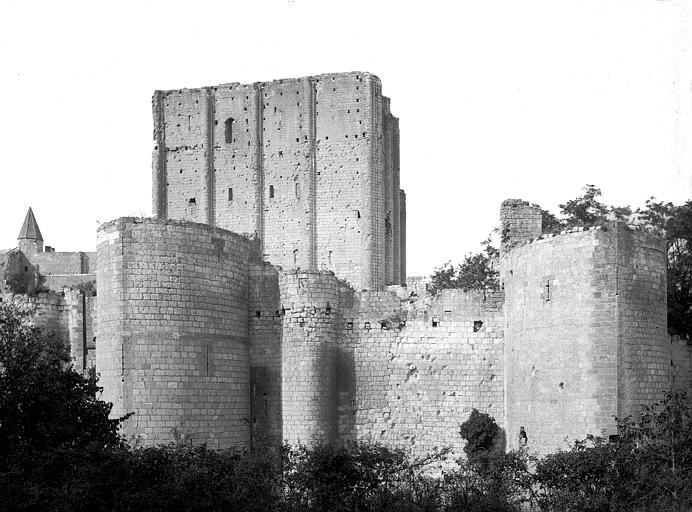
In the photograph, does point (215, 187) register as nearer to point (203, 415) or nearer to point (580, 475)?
point (203, 415)

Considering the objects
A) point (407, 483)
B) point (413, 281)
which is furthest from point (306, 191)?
point (407, 483)

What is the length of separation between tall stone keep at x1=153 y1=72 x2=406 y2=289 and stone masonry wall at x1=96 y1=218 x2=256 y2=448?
24.3m

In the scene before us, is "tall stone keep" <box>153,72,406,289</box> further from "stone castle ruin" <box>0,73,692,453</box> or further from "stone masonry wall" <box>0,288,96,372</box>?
"stone castle ruin" <box>0,73,692,453</box>

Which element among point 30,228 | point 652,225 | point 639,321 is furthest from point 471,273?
point 30,228

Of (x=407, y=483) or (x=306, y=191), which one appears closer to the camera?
(x=407, y=483)

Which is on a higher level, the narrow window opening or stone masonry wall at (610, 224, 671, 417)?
the narrow window opening

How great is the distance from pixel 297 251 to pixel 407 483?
27.0m

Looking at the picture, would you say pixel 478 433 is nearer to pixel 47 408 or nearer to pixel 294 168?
pixel 47 408

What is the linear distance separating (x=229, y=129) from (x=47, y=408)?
107ft

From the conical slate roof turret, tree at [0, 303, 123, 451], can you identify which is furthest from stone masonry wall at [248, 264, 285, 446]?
the conical slate roof turret

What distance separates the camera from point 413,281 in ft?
146

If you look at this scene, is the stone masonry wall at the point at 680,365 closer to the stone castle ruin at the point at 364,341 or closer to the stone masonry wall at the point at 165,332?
the stone castle ruin at the point at 364,341

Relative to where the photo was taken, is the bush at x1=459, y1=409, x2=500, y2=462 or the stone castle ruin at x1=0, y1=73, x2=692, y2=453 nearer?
the stone castle ruin at x1=0, y1=73, x2=692, y2=453

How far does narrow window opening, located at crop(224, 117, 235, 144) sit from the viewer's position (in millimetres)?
54219
